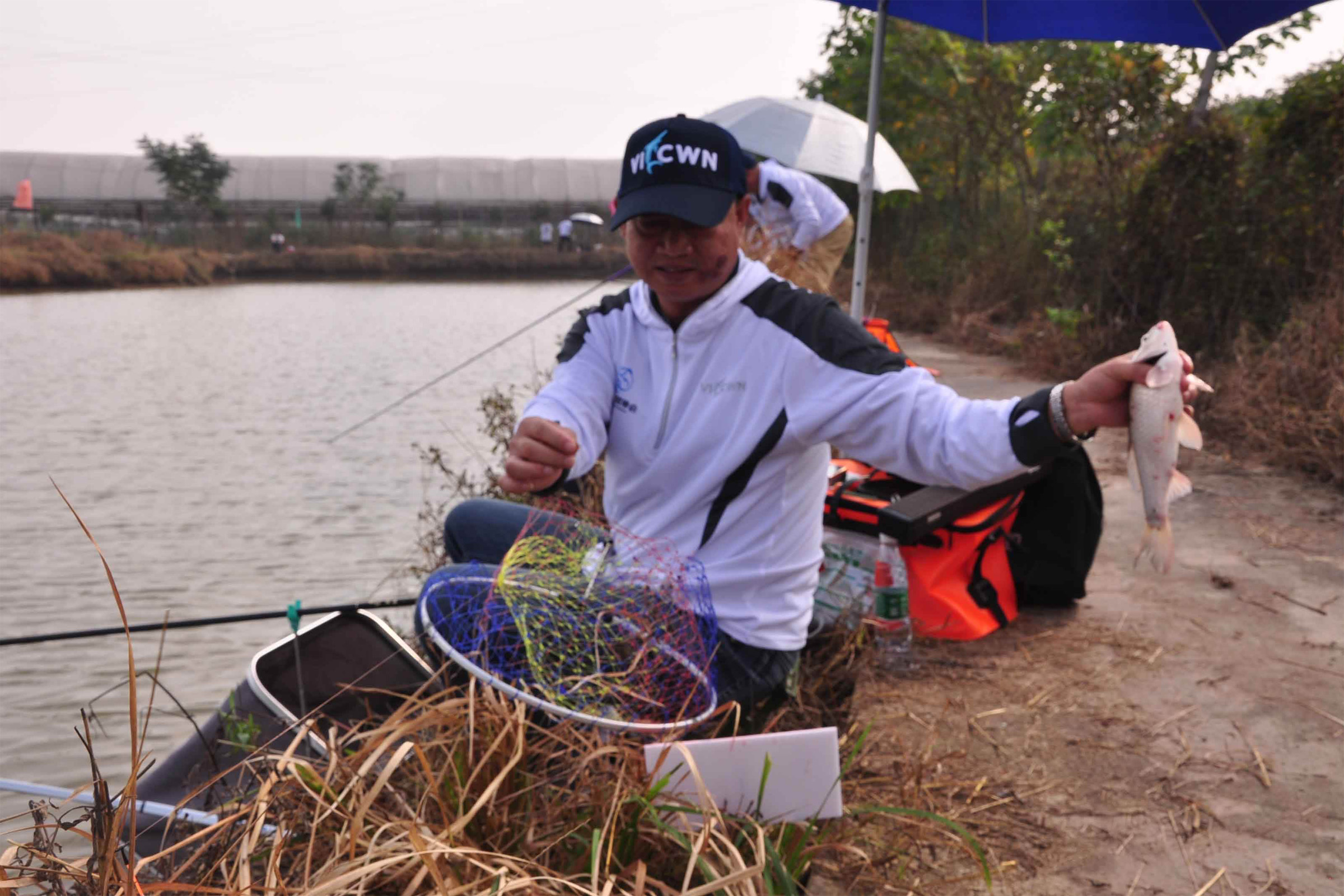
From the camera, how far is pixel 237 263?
1409 inches

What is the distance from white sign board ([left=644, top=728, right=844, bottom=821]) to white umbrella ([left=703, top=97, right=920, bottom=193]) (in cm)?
608

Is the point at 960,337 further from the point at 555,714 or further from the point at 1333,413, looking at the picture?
the point at 555,714

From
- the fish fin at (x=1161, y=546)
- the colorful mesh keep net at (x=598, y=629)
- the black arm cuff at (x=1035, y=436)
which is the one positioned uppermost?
the black arm cuff at (x=1035, y=436)

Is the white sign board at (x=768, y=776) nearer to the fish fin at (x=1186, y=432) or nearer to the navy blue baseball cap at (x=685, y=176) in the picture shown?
the fish fin at (x=1186, y=432)

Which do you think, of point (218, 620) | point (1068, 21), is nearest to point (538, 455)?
point (218, 620)

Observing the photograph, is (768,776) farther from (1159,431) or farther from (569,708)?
(1159,431)

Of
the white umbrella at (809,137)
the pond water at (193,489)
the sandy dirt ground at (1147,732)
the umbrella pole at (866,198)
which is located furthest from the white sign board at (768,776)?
the white umbrella at (809,137)

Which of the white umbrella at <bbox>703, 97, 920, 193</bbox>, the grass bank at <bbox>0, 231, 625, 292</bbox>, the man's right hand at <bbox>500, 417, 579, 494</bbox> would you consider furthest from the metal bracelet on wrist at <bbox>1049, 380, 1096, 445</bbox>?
the grass bank at <bbox>0, 231, 625, 292</bbox>

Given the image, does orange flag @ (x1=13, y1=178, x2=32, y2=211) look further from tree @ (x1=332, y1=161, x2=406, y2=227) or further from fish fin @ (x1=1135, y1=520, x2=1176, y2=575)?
fish fin @ (x1=1135, y1=520, x2=1176, y2=575)

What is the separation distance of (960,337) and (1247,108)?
4.41 metres

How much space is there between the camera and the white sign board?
1991mm

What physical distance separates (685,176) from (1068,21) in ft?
11.1

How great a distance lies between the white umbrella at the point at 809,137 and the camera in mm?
7797

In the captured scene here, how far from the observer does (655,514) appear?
246cm
